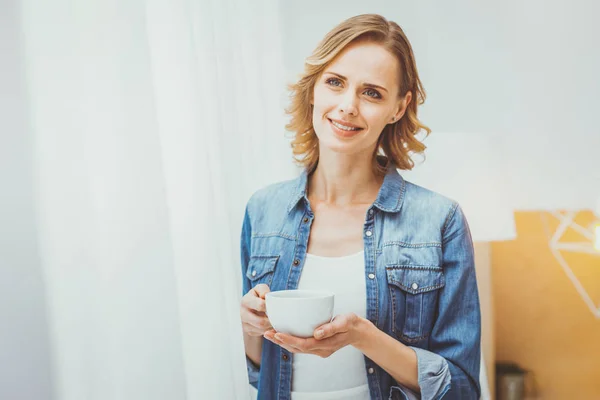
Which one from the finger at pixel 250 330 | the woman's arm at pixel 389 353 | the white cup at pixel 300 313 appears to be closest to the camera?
the white cup at pixel 300 313

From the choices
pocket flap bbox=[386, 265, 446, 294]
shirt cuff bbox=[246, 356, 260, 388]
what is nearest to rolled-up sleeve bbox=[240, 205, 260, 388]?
shirt cuff bbox=[246, 356, 260, 388]

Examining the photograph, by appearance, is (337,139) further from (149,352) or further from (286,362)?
(149,352)

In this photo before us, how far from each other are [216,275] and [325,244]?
0.19 m

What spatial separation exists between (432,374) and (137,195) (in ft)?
1.80

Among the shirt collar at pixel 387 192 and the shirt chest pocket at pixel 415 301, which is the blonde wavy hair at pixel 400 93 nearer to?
the shirt collar at pixel 387 192

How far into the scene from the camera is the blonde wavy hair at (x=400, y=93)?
0.93 meters

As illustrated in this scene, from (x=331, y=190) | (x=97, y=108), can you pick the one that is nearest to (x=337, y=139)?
(x=331, y=190)

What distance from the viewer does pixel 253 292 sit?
935mm

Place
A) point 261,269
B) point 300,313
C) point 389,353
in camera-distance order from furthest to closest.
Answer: point 261,269 < point 389,353 < point 300,313

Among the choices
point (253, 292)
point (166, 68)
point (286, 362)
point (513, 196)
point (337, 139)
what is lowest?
point (286, 362)

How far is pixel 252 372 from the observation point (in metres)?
1.00

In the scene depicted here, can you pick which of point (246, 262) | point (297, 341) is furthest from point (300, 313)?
point (246, 262)

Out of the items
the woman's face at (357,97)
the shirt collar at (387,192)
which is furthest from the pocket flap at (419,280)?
the woman's face at (357,97)

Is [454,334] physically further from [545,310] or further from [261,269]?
[261,269]
